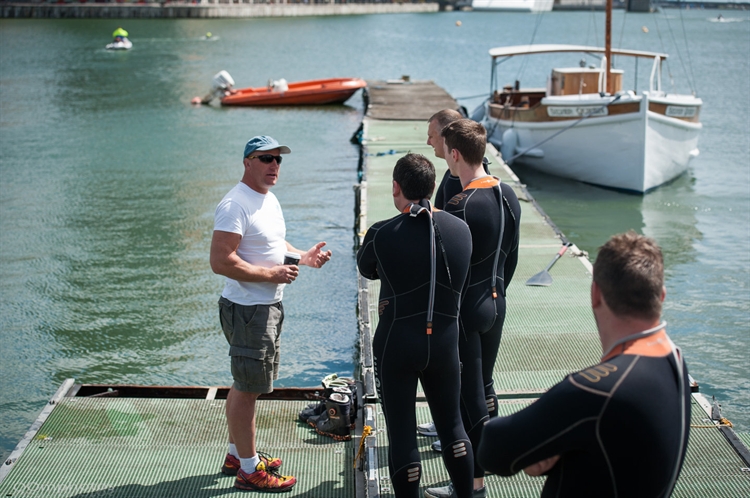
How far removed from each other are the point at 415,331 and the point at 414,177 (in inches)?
28.1

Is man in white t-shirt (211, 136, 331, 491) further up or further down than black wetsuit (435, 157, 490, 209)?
further down

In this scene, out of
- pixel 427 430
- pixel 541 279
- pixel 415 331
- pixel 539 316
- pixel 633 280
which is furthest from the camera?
pixel 541 279

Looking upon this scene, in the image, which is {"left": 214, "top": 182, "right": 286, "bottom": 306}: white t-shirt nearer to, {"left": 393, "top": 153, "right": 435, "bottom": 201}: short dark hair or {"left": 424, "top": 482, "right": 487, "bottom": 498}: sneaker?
{"left": 393, "top": 153, "right": 435, "bottom": 201}: short dark hair

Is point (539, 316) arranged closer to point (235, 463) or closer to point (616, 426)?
point (235, 463)

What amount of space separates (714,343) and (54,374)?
7151mm

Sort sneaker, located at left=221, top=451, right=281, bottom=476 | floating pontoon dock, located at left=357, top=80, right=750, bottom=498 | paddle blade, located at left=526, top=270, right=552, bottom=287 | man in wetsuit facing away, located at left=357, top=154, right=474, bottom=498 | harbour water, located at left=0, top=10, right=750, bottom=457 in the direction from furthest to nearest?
harbour water, located at left=0, top=10, right=750, bottom=457 < paddle blade, located at left=526, top=270, right=552, bottom=287 < sneaker, located at left=221, top=451, right=281, bottom=476 < floating pontoon dock, located at left=357, top=80, right=750, bottom=498 < man in wetsuit facing away, located at left=357, top=154, right=474, bottom=498

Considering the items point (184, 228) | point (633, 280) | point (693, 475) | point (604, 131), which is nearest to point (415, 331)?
point (633, 280)

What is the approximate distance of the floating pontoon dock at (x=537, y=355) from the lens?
450 cm

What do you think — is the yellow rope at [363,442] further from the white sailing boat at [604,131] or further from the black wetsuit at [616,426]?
the white sailing boat at [604,131]

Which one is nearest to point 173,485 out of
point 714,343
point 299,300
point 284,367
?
point 284,367

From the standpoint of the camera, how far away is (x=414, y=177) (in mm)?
3707

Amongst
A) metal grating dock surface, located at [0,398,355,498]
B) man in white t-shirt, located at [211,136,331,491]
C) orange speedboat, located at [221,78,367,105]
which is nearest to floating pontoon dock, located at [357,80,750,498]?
metal grating dock surface, located at [0,398,355,498]

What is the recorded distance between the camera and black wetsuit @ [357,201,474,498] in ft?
11.9

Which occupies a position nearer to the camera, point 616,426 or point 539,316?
point 616,426
